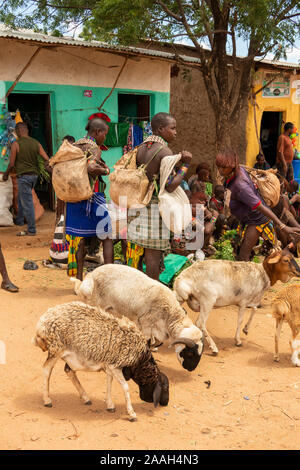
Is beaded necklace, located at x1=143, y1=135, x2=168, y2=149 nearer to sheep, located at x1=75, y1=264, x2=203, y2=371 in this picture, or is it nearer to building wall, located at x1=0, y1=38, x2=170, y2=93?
sheep, located at x1=75, y1=264, x2=203, y2=371

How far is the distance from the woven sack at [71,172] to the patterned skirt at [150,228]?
2.42 ft

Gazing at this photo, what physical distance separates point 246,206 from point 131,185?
5.26 feet

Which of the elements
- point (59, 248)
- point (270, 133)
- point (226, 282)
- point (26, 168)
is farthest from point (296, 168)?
point (226, 282)

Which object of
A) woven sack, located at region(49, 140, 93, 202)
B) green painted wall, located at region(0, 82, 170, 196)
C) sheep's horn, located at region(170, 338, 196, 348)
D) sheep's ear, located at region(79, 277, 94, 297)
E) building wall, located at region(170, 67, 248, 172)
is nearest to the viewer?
sheep's horn, located at region(170, 338, 196, 348)

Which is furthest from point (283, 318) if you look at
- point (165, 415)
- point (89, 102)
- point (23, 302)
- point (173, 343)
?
point (89, 102)

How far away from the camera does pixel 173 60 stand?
12.0m

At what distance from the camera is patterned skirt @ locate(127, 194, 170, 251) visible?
553cm

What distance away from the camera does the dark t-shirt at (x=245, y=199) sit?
5.96 metres

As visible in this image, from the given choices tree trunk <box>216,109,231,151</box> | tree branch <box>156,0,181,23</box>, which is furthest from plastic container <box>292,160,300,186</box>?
tree branch <box>156,0,181,23</box>

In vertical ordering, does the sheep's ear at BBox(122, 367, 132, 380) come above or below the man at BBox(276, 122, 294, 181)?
below

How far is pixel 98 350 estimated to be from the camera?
3.94 metres

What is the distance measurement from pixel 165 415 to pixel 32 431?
3.39 feet

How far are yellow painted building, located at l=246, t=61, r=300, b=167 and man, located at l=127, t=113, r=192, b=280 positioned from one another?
33.9ft

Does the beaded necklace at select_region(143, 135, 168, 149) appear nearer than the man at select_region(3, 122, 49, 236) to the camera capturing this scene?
Yes
